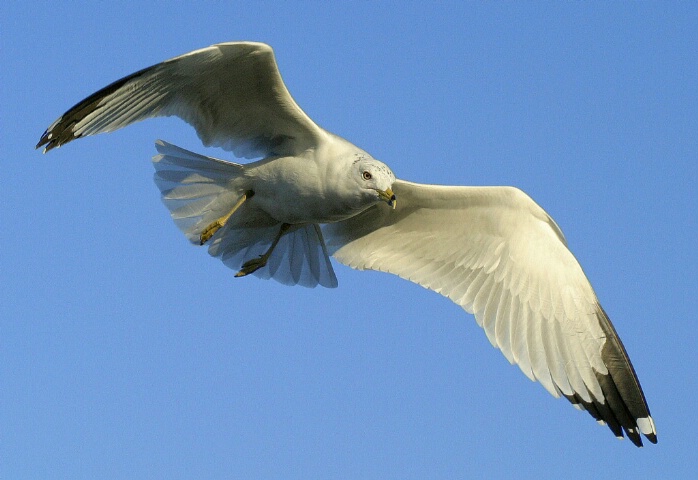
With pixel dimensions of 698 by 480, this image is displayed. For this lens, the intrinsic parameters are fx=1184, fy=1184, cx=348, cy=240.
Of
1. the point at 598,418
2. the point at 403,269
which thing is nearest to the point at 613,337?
the point at 598,418

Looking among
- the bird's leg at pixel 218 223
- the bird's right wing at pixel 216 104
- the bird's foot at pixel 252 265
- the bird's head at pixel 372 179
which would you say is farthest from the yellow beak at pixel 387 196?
the bird's foot at pixel 252 265

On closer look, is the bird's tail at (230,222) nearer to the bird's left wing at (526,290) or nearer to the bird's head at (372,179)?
the bird's left wing at (526,290)

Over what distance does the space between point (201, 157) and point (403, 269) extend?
1797 millimetres

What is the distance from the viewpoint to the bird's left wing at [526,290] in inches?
332

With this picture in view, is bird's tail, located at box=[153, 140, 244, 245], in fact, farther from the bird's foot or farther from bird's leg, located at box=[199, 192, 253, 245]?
the bird's foot

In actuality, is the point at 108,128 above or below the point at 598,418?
above

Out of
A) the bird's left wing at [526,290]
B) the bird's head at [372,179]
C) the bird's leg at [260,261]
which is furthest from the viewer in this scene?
the bird's leg at [260,261]

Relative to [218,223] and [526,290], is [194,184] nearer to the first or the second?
[218,223]

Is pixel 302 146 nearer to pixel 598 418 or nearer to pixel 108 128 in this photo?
pixel 108 128

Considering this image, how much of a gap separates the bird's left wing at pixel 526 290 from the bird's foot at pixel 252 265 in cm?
112

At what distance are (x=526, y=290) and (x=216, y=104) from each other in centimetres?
262

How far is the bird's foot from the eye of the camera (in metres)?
9.09

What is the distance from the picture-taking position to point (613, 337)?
27.9 ft

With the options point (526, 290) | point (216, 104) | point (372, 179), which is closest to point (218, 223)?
point (216, 104)
